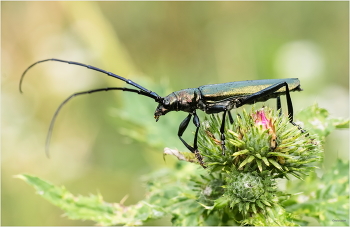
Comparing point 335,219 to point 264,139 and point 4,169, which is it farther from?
point 4,169

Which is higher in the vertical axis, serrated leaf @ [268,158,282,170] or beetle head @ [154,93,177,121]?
beetle head @ [154,93,177,121]

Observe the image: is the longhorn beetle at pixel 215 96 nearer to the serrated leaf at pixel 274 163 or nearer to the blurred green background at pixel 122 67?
the serrated leaf at pixel 274 163

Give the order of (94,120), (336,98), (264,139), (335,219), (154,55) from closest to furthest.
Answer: (264,139) → (335,219) → (336,98) → (94,120) → (154,55)

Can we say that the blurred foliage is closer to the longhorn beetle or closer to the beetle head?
the longhorn beetle

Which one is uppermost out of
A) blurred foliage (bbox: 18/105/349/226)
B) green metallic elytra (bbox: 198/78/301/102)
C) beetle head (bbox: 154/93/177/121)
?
green metallic elytra (bbox: 198/78/301/102)

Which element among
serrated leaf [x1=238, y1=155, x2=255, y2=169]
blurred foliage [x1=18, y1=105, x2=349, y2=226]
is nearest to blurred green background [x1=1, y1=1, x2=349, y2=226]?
blurred foliage [x1=18, y1=105, x2=349, y2=226]

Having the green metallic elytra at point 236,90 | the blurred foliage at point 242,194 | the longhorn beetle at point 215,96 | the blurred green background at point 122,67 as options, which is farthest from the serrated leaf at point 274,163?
the blurred green background at point 122,67

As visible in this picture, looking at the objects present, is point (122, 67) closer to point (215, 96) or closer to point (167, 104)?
point (167, 104)

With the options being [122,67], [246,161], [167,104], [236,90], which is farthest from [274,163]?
[122,67]

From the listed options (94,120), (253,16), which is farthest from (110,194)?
(253,16)
